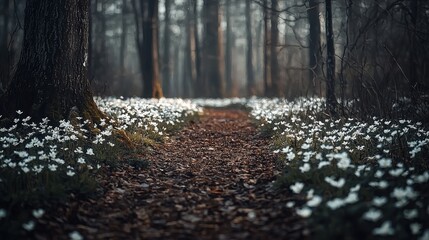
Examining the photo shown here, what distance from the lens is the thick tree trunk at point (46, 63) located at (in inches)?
229

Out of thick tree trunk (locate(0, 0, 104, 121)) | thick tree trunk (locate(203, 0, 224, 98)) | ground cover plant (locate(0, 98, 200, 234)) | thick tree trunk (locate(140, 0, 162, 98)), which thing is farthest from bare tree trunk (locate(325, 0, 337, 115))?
thick tree trunk (locate(203, 0, 224, 98))

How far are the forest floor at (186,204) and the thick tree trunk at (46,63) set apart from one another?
1926 millimetres

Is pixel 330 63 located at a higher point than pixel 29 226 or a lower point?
higher

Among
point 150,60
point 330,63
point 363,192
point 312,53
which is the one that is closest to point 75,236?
point 363,192

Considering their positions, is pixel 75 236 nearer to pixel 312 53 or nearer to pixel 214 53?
pixel 312 53

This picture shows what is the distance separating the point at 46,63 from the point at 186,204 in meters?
3.66

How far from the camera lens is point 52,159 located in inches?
166

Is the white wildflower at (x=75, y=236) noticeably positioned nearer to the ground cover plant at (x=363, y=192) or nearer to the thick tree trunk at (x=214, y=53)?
the ground cover plant at (x=363, y=192)

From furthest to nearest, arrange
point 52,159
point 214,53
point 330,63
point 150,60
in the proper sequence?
point 214,53 < point 150,60 < point 330,63 < point 52,159

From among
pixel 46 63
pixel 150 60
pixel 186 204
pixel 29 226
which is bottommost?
pixel 186 204

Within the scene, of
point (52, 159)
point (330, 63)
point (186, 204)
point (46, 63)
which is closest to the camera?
point (186, 204)

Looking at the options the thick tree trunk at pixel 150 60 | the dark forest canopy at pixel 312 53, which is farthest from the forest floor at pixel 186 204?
the thick tree trunk at pixel 150 60

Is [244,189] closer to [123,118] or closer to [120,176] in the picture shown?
[120,176]

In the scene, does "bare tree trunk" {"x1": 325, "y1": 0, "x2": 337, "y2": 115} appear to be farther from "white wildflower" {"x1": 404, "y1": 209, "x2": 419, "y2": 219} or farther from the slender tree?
the slender tree
